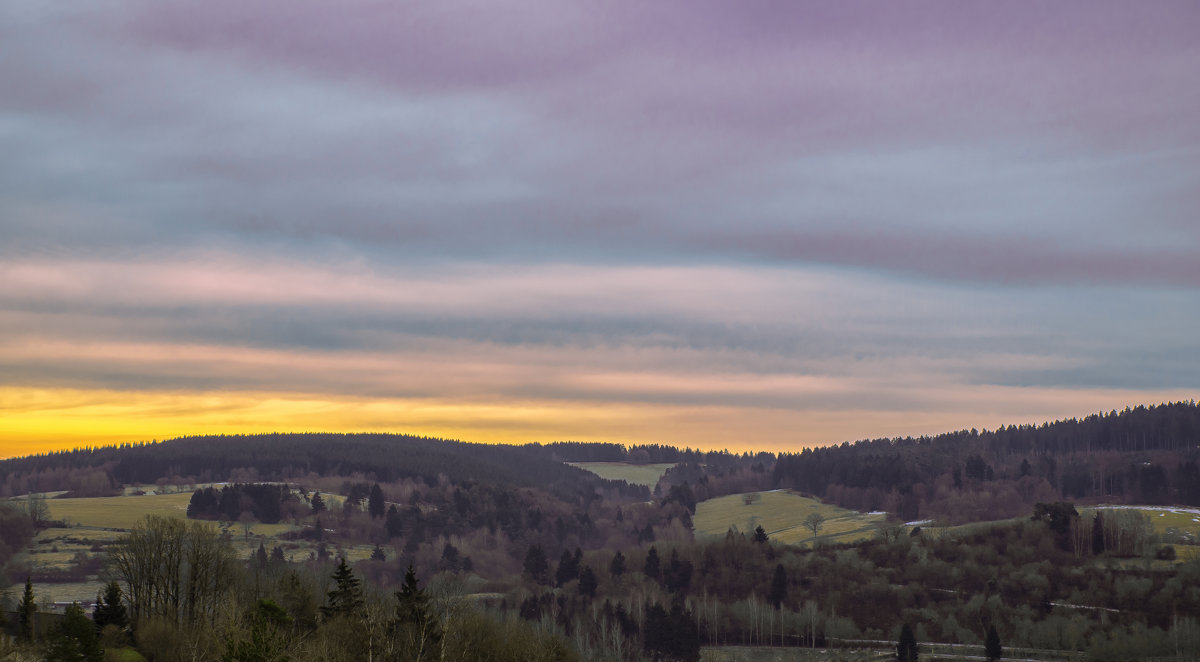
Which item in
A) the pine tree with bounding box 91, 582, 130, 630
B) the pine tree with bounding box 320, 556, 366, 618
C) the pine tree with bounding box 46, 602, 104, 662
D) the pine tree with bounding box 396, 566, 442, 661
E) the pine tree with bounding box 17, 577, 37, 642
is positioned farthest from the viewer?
the pine tree with bounding box 17, 577, 37, 642

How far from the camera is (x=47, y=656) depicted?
332 ft

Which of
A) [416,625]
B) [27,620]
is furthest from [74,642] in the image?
[27,620]

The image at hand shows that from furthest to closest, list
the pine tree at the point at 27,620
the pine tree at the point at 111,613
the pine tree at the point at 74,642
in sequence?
the pine tree at the point at 27,620 < the pine tree at the point at 111,613 < the pine tree at the point at 74,642

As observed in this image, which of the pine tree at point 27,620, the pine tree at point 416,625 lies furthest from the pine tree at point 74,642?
the pine tree at point 416,625

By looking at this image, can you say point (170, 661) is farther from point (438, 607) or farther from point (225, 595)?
point (438, 607)

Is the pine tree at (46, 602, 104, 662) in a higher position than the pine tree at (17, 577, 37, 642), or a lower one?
higher

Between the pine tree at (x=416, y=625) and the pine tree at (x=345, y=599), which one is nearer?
the pine tree at (x=416, y=625)

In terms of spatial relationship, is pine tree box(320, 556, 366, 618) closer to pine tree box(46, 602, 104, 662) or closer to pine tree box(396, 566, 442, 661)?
pine tree box(396, 566, 442, 661)

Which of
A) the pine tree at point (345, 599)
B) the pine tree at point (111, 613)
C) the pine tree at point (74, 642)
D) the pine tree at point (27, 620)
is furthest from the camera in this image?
the pine tree at point (27, 620)

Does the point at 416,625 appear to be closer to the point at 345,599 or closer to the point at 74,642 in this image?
the point at 345,599

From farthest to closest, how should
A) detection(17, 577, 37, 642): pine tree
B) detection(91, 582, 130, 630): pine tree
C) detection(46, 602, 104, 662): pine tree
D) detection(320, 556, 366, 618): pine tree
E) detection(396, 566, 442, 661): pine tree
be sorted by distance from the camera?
detection(17, 577, 37, 642): pine tree → detection(91, 582, 130, 630): pine tree → detection(320, 556, 366, 618): pine tree → detection(396, 566, 442, 661): pine tree → detection(46, 602, 104, 662): pine tree

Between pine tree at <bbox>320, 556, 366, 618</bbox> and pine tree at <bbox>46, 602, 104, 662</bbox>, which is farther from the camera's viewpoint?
pine tree at <bbox>320, 556, 366, 618</bbox>

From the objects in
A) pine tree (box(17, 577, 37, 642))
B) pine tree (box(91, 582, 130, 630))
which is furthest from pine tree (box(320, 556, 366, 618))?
pine tree (box(17, 577, 37, 642))

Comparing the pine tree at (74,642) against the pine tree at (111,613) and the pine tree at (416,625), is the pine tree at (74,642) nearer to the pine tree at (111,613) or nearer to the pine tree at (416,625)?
the pine tree at (111,613)
